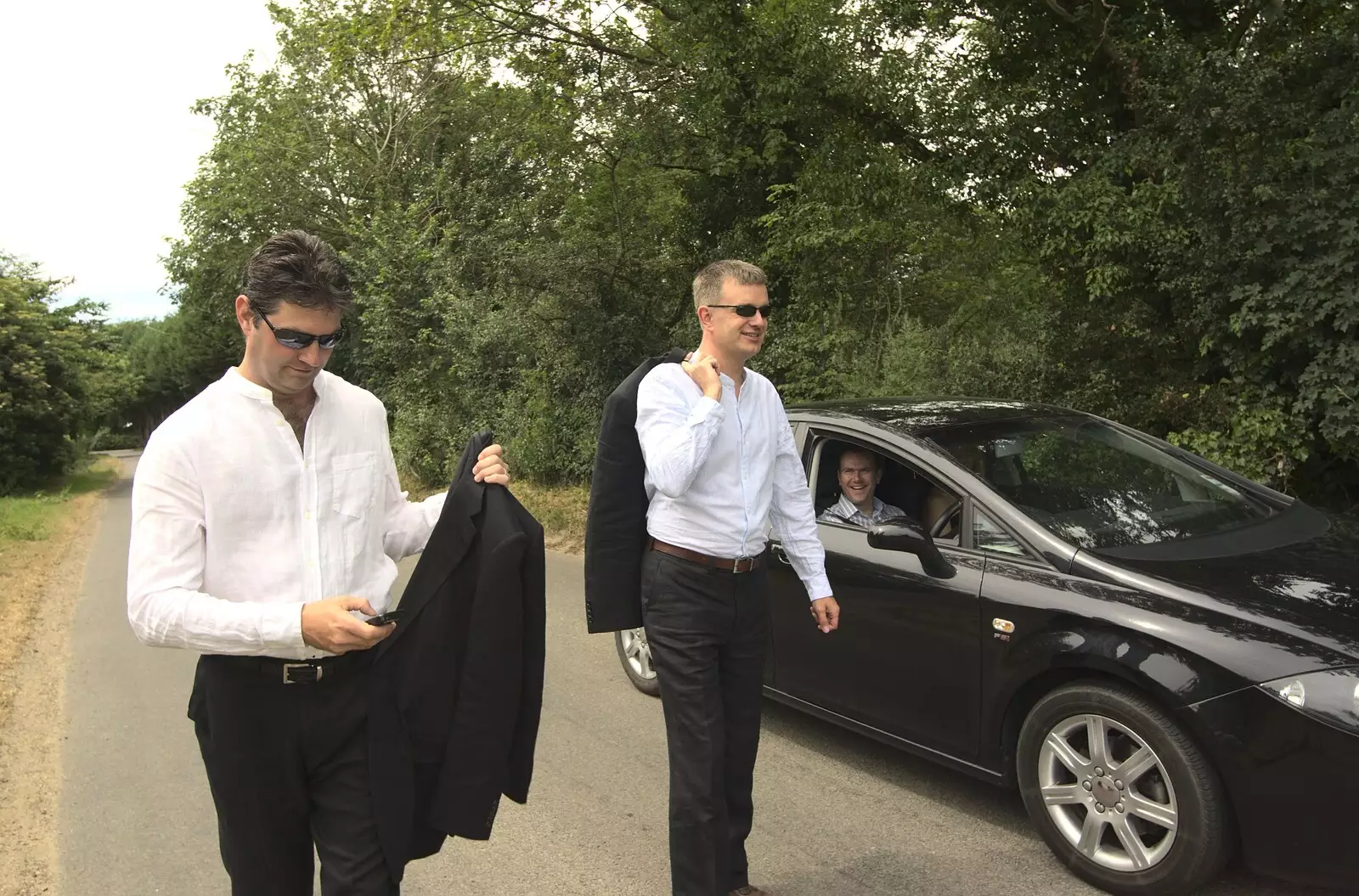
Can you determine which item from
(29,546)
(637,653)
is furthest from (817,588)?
(29,546)

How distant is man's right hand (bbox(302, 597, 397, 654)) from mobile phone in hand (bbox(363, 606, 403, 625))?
1.9 inches

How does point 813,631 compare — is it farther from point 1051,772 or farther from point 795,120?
point 795,120

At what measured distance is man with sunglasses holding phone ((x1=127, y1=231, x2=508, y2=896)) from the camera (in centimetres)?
188

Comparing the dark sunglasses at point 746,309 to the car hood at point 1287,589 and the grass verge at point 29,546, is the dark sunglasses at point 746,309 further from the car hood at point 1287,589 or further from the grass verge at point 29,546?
the grass verge at point 29,546

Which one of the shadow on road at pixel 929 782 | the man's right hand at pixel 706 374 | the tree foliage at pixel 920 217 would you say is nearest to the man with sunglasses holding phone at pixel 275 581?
the man's right hand at pixel 706 374

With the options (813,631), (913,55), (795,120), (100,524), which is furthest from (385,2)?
(813,631)

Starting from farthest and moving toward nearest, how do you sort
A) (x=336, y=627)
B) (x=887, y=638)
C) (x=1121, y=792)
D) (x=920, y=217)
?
(x=920, y=217), (x=887, y=638), (x=1121, y=792), (x=336, y=627)

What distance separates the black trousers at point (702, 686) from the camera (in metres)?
2.91

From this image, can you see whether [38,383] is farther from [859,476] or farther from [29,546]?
[859,476]

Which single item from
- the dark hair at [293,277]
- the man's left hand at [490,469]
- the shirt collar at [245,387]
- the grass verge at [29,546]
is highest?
the dark hair at [293,277]

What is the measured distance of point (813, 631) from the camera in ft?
14.0

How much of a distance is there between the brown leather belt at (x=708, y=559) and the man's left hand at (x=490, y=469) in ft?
2.72

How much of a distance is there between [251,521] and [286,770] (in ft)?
1.76

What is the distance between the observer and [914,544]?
3.73 m
